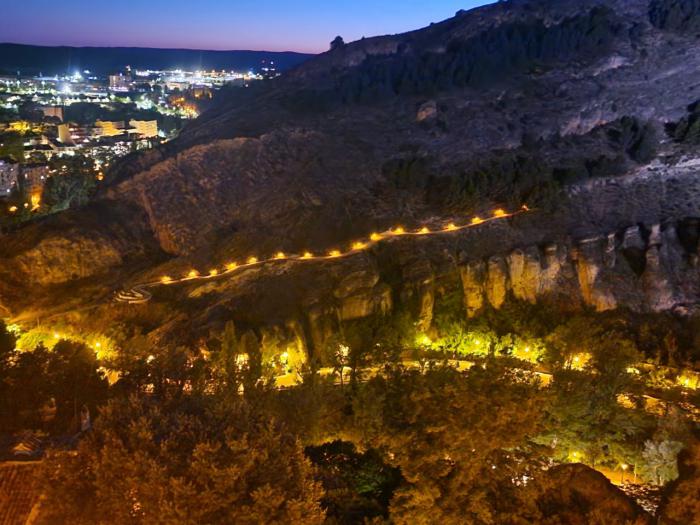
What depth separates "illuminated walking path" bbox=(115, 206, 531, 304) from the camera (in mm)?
26688

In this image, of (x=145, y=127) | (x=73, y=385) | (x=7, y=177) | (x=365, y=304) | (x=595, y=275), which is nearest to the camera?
(x=73, y=385)

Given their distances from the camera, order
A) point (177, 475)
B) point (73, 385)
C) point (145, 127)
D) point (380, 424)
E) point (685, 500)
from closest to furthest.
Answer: point (177, 475), point (685, 500), point (380, 424), point (73, 385), point (145, 127)

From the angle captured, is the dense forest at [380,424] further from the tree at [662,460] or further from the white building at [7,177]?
the white building at [7,177]

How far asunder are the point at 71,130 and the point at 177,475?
8217 centimetres

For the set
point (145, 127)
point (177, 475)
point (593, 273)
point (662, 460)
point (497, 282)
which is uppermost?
point (145, 127)

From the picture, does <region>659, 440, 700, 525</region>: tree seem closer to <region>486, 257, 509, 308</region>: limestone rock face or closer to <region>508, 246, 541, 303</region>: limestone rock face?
<region>486, 257, 509, 308</region>: limestone rock face

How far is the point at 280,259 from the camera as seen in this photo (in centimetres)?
2744

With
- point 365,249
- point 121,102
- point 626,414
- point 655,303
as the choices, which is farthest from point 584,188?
point 121,102

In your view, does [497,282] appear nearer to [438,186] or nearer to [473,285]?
[473,285]

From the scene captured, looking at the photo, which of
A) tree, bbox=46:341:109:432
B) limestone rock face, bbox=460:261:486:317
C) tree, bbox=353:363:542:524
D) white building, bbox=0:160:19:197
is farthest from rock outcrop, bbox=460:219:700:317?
white building, bbox=0:160:19:197

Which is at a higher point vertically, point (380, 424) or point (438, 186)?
point (438, 186)

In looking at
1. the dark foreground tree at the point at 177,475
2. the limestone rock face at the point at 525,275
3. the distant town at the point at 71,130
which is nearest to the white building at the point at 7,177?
the distant town at the point at 71,130

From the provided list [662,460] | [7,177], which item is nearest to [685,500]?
[662,460]

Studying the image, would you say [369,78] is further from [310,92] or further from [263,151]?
[263,151]
